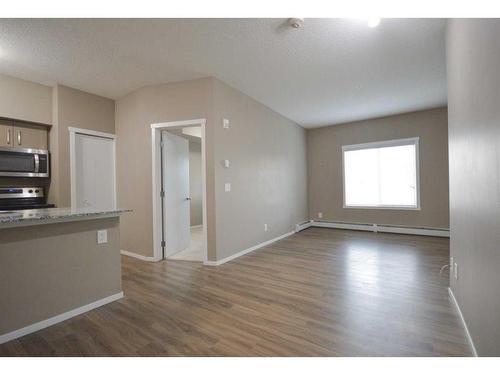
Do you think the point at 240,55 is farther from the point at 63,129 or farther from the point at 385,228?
the point at 385,228

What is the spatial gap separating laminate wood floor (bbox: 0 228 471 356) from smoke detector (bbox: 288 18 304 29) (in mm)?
2668

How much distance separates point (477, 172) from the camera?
1.43m

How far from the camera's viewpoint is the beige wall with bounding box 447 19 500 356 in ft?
3.80

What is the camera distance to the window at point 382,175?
5.29 metres

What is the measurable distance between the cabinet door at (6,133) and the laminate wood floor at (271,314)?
2349 mm

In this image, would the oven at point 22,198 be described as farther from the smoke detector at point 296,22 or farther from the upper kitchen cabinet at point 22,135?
the smoke detector at point 296,22

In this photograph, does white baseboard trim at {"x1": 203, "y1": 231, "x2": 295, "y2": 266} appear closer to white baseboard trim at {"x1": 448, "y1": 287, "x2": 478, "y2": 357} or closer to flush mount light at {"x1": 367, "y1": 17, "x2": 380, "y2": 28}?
white baseboard trim at {"x1": 448, "y1": 287, "x2": 478, "y2": 357}

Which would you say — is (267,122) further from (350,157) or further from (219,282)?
(219,282)

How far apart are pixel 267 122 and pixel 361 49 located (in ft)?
7.32

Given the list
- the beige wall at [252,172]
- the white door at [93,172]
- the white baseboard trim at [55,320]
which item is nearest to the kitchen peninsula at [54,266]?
the white baseboard trim at [55,320]

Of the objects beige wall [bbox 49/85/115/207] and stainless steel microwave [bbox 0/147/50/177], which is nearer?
stainless steel microwave [bbox 0/147/50/177]

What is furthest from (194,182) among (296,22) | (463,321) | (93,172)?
(463,321)

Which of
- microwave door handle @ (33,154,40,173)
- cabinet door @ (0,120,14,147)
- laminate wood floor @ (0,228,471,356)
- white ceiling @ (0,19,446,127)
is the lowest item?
laminate wood floor @ (0,228,471,356)

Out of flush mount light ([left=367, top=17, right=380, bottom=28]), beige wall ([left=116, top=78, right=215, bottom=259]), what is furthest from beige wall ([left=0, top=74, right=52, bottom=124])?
flush mount light ([left=367, top=17, right=380, bottom=28])
